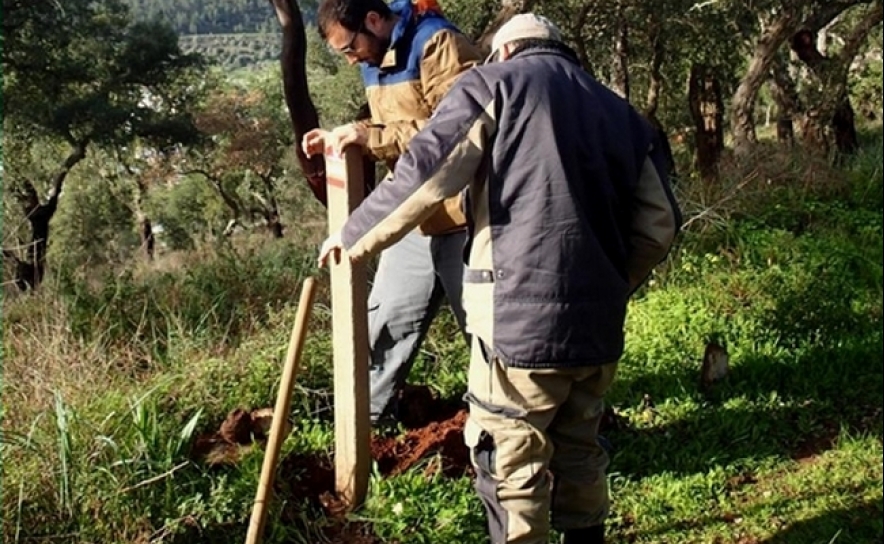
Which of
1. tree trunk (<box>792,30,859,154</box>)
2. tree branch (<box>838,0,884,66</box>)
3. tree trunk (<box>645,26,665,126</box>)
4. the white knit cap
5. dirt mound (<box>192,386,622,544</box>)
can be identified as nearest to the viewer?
the white knit cap

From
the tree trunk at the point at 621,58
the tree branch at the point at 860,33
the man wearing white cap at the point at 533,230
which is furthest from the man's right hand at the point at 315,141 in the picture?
the tree branch at the point at 860,33

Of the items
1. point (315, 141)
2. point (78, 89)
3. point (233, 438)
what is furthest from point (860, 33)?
point (78, 89)

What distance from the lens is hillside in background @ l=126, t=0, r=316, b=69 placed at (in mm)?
9250

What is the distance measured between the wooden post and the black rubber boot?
0.81 m

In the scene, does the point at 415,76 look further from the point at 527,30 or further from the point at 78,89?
the point at 78,89

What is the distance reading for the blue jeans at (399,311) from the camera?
3.47 metres

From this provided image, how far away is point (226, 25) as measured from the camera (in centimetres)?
1149

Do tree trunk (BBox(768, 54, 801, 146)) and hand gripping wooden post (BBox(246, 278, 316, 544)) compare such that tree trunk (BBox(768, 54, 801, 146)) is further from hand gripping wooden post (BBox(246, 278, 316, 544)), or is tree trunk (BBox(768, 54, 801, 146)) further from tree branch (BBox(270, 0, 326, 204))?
hand gripping wooden post (BBox(246, 278, 316, 544))

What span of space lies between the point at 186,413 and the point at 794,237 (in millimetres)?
4663

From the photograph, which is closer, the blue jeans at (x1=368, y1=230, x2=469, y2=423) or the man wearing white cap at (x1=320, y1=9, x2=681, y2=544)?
the man wearing white cap at (x1=320, y1=9, x2=681, y2=544)

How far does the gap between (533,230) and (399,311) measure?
48.7 inches

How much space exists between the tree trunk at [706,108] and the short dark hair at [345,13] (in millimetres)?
8978

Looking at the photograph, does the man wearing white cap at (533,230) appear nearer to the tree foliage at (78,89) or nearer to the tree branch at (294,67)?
the tree branch at (294,67)

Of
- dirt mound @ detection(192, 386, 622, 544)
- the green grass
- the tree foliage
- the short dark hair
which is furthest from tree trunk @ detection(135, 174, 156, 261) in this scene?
the short dark hair
